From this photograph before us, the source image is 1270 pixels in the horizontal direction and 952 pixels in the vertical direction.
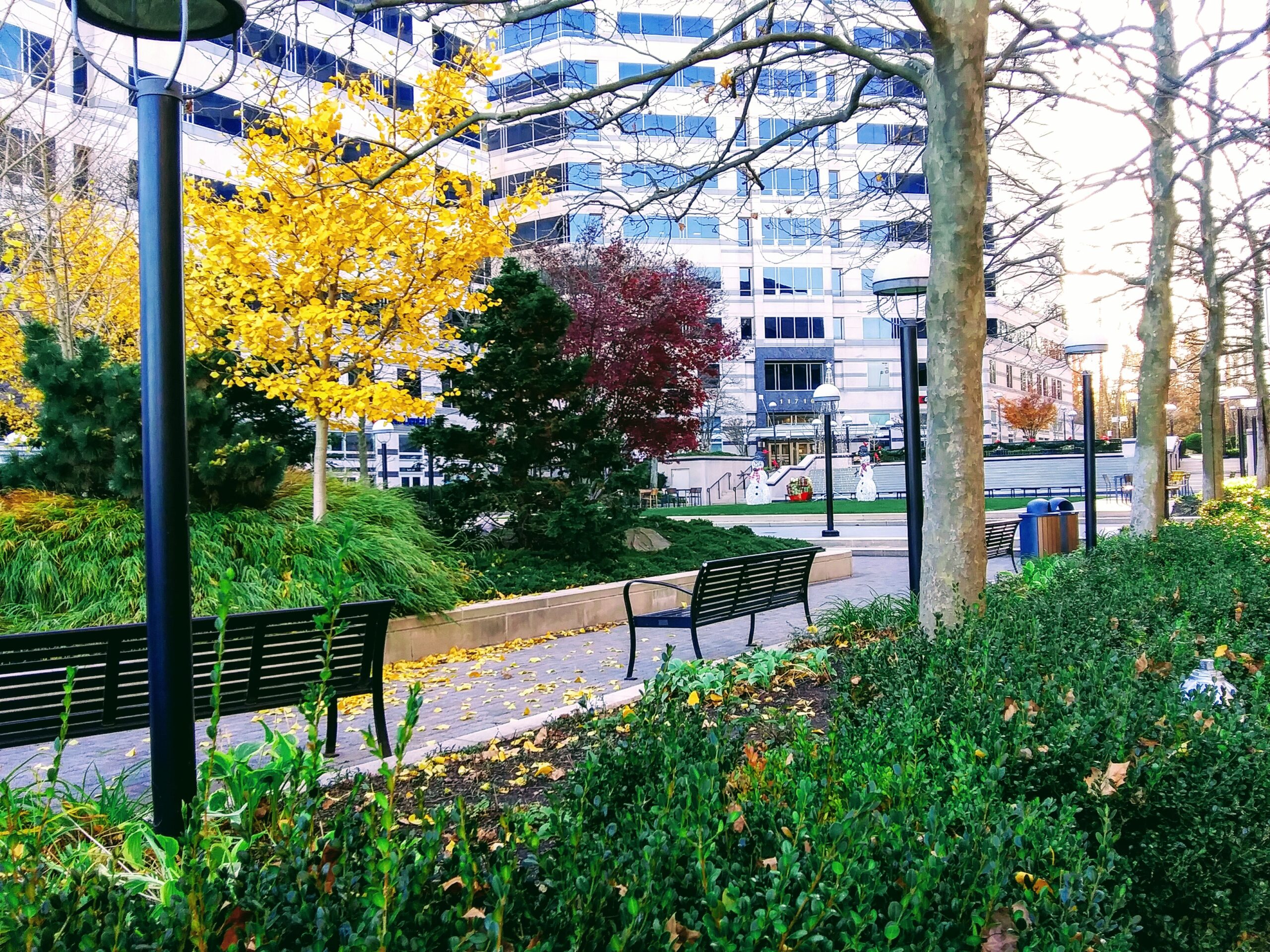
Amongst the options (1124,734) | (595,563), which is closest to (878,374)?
(595,563)

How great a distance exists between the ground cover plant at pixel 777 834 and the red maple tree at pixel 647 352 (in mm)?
11428

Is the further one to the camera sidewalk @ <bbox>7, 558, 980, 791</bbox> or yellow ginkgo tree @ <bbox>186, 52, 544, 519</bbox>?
yellow ginkgo tree @ <bbox>186, 52, 544, 519</bbox>

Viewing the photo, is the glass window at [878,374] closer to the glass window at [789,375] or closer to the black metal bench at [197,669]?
the glass window at [789,375]

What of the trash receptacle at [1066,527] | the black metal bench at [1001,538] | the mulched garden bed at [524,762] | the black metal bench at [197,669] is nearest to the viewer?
the mulched garden bed at [524,762]

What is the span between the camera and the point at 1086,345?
15289mm

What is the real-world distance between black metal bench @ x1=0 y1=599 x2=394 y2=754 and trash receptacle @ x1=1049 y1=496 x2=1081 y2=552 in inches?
496

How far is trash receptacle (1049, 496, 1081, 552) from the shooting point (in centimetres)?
1530

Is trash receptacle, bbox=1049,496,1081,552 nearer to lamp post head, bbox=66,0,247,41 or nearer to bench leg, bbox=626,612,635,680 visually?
bench leg, bbox=626,612,635,680

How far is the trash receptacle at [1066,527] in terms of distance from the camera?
15305 millimetres

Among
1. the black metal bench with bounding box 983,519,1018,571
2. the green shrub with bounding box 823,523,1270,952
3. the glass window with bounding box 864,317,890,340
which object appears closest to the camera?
the green shrub with bounding box 823,523,1270,952

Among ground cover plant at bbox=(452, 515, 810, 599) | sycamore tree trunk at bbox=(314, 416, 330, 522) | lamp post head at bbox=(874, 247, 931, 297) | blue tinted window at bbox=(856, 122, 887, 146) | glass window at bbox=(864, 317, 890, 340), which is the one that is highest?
blue tinted window at bbox=(856, 122, 887, 146)

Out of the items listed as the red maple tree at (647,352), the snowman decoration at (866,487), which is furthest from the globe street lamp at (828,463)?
the snowman decoration at (866,487)

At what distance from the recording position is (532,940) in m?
1.93

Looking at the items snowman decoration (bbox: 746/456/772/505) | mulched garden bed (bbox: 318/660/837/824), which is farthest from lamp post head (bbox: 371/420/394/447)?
mulched garden bed (bbox: 318/660/837/824)
